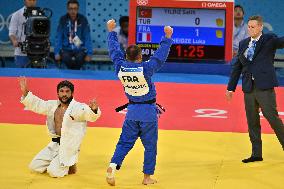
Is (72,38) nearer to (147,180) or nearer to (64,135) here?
(64,135)

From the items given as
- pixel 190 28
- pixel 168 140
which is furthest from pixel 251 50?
pixel 190 28

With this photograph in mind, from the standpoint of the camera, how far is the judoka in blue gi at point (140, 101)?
785cm

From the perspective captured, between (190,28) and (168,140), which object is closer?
(168,140)

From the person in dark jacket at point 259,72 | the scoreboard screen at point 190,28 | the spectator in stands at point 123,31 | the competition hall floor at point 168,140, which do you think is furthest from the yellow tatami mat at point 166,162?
the spectator in stands at point 123,31

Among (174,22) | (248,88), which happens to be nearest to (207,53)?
(174,22)

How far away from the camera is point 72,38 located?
15664 millimetres

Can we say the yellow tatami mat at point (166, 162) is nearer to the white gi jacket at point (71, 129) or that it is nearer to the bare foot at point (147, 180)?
the bare foot at point (147, 180)

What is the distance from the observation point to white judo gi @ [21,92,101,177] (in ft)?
26.8

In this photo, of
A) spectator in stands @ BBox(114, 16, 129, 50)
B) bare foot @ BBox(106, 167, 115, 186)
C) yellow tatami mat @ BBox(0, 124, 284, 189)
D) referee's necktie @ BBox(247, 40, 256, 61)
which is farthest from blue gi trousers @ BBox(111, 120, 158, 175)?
spectator in stands @ BBox(114, 16, 129, 50)

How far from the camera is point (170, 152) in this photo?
945cm

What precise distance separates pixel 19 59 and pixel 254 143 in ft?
26.7

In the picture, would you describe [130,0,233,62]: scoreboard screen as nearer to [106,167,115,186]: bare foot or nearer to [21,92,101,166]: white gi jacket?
[21,92,101,166]: white gi jacket

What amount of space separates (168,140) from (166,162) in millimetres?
1051

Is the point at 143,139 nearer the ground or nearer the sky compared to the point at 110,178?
nearer the sky
